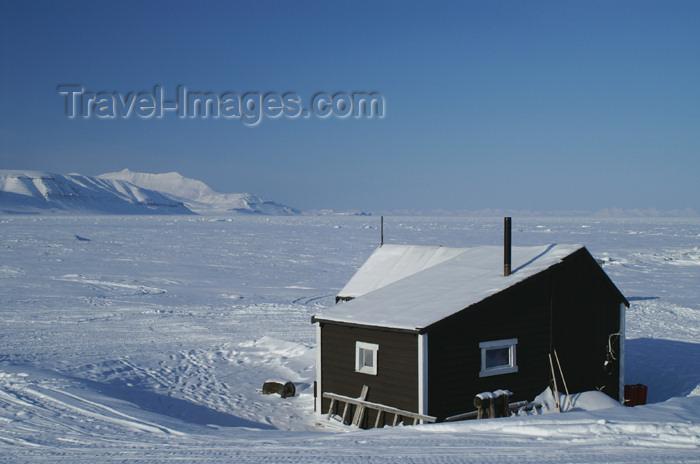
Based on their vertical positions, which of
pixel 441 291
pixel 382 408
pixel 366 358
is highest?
pixel 441 291

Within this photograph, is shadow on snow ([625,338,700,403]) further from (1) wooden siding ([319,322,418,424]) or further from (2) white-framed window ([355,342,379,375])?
(2) white-framed window ([355,342,379,375])

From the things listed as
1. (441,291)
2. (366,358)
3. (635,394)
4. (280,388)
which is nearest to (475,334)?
(441,291)

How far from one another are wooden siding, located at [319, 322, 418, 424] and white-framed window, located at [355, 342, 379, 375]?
9 cm

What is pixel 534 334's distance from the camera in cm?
1415

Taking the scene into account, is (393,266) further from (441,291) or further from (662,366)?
(662,366)

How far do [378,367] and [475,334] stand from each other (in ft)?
7.41

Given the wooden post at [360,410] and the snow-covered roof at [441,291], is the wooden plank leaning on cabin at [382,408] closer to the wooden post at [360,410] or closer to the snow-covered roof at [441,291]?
the wooden post at [360,410]

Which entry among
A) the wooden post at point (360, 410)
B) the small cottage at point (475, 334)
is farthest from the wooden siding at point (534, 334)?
the wooden post at point (360, 410)

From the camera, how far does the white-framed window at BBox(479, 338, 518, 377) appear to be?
1332cm

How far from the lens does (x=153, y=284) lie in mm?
37375

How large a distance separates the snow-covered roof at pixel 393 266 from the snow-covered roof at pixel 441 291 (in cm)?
294

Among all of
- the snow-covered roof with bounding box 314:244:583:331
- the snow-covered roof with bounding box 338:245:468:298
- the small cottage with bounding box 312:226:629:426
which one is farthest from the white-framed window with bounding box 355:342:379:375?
the snow-covered roof with bounding box 338:245:468:298

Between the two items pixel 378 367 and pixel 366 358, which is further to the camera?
pixel 366 358

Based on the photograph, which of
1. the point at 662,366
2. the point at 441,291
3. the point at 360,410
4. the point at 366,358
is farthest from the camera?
the point at 662,366
